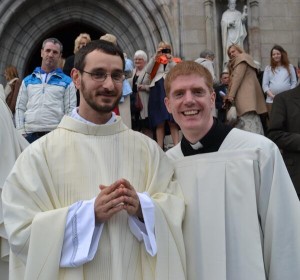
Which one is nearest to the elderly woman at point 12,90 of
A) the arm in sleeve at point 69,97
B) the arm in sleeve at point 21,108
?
the arm in sleeve at point 21,108

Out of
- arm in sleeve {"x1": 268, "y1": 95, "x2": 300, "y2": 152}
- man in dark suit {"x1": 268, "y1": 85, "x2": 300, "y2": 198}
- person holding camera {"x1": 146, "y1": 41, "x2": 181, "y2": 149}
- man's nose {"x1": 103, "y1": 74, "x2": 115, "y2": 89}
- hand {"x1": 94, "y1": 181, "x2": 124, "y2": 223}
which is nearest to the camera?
hand {"x1": 94, "y1": 181, "x2": 124, "y2": 223}

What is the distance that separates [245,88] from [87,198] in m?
5.05

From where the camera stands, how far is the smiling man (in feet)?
8.17

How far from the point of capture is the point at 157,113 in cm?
723

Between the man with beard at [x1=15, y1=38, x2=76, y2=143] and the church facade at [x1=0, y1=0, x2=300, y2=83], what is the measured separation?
5885 mm

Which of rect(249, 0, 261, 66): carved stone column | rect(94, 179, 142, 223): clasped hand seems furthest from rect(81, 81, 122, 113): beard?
rect(249, 0, 261, 66): carved stone column

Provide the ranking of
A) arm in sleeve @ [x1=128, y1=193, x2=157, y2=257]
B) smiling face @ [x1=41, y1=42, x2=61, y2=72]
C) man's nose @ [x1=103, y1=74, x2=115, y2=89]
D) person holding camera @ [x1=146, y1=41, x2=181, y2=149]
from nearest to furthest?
arm in sleeve @ [x1=128, y1=193, x2=157, y2=257], man's nose @ [x1=103, y1=74, x2=115, y2=89], smiling face @ [x1=41, y1=42, x2=61, y2=72], person holding camera @ [x1=146, y1=41, x2=181, y2=149]

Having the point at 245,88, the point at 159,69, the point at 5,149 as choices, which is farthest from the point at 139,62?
the point at 5,149

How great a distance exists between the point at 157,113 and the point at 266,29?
18.6 feet

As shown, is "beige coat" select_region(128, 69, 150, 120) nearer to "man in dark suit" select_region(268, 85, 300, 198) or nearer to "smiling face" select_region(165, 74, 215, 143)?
"man in dark suit" select_region(268, 85, 300, 198)

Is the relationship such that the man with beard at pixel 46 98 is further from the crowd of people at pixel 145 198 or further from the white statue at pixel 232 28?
the white statue at pixel 232 28

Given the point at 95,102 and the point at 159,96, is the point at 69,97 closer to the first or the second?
the point at 159,96

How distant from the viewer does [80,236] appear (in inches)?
92.2

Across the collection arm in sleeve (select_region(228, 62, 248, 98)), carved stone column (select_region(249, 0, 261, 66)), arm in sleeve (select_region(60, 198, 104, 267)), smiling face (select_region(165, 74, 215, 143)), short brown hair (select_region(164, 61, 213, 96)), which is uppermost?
carved stone column (select_region(249, 0, 261, 66))
